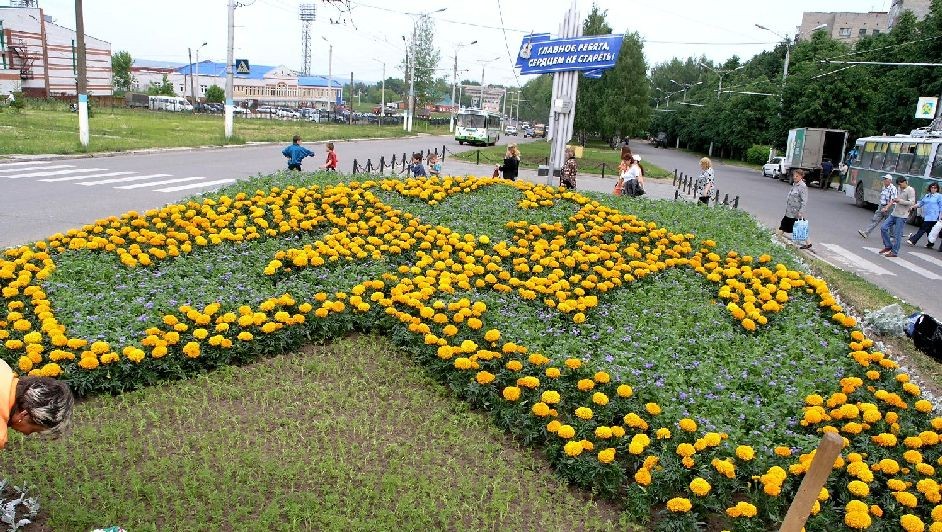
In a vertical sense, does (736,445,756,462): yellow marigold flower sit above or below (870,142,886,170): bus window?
below

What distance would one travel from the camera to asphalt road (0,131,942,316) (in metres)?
11.6

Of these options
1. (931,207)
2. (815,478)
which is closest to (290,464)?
(815,478)

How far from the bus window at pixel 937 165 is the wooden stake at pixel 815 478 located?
69.7 feet

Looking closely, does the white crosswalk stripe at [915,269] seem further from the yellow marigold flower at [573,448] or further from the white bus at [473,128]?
the white bus at [473,128]

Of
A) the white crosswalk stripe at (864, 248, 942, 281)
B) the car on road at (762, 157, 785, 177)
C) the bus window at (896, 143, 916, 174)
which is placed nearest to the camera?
the white crosswalk stripe at (864, 248, 942, 281)

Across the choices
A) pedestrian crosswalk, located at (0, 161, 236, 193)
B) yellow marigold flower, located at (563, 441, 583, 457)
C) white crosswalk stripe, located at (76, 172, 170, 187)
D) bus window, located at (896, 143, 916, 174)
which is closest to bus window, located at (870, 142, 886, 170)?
bus window, located at (896, 143, 916, 174)

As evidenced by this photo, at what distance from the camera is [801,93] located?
132 ft

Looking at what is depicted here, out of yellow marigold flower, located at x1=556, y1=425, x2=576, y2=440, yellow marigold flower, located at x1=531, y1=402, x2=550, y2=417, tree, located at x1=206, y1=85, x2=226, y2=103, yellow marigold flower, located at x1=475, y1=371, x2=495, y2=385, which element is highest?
tree, located at x1=206, y1=85, x2=226, y2=103

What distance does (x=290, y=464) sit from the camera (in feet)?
14.6

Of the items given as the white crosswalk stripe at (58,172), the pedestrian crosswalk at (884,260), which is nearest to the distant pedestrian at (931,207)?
the pedestrian crosswalk at (884,260)

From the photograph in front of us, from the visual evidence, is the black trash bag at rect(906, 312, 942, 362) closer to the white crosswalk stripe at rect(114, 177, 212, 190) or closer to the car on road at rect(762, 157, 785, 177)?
the white crosswalk stripe at rect(114, 177, 212, 190)

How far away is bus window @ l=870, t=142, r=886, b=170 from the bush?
2472 cm

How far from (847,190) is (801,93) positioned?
54.0 feet

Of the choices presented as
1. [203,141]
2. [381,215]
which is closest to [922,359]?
[381,215]
